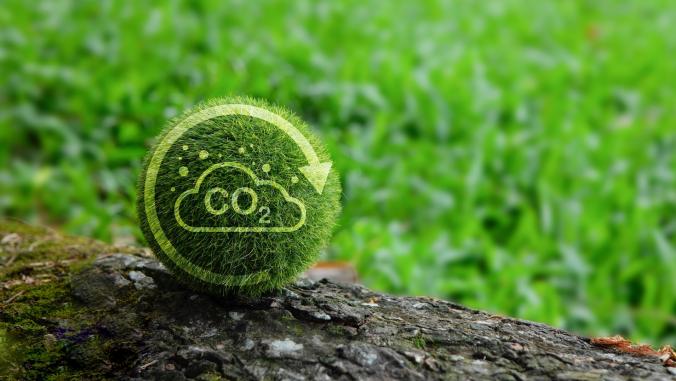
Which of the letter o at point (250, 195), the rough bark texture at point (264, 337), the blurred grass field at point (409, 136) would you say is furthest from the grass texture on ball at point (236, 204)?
the blurred grass field at point (409, 136)

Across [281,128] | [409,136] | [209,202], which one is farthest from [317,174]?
[409,136]

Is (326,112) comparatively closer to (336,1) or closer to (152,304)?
(336,1)

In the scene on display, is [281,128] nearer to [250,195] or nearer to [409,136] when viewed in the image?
[250,195]

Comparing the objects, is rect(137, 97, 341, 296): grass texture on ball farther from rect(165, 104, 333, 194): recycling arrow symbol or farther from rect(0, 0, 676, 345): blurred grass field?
rect(0, 0, 676, 345): blurred grass field

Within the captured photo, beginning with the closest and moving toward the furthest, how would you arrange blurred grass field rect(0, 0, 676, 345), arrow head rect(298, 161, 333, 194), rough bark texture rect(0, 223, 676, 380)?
rough bark texture rect(0, 223, 676, 380)
arrow head rect(298, 161, 333, 194)
blurred grass field rect(0, 0, 676, 345)

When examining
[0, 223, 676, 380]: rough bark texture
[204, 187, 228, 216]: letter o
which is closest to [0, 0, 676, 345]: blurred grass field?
[0, 223, 676, 380]: rough bark texture

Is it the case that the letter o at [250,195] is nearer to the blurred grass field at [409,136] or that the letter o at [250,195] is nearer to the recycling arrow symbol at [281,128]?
the recycling arrow symbol at [281,128]
